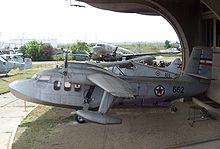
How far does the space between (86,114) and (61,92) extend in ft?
8.62

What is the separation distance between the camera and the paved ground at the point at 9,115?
12.5 m

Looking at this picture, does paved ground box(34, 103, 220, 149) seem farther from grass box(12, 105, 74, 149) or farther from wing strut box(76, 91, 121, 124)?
wing strut box(76, 91, 121, 124)

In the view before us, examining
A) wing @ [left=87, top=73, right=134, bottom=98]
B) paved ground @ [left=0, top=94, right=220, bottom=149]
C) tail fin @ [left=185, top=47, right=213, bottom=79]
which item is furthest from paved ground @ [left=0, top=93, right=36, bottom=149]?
tail fin @ [left=185, top=47, right=213, bottom=79]

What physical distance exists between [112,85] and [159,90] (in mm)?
4375

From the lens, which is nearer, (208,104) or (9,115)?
(9,115)

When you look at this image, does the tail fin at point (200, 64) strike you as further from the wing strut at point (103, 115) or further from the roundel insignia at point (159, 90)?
the wing strut at point (103, 115)

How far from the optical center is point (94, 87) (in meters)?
14.8

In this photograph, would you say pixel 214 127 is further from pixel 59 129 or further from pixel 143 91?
pixel 59 129

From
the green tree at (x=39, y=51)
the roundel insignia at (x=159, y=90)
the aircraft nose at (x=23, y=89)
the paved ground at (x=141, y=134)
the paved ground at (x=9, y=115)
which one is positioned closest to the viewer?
the paved ground at (x=141, y=134)

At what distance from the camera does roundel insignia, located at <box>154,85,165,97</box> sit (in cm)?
1588

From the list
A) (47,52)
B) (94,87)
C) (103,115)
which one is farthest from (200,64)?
(47,52)

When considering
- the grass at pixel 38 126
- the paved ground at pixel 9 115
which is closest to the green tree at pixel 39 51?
the paved ground at pixel 9 115

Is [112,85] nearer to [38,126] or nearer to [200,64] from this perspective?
[38,126]

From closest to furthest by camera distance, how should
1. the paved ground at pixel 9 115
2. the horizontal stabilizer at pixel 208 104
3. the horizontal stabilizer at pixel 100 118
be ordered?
the horizontal stabilizer at pixel 100 118 < the paved ground at pixel 9 115 < the horizontal stabilizer at pixel 208 104
